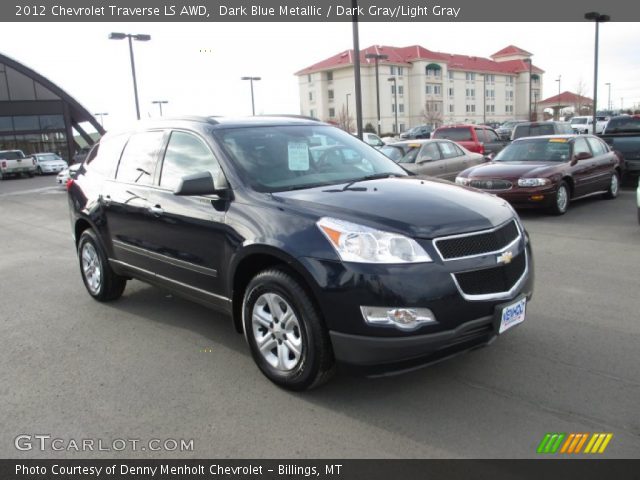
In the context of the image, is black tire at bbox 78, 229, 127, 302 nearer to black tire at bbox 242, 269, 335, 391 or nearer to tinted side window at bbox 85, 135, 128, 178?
tinted side window at bbox 85, 135, 128, 178

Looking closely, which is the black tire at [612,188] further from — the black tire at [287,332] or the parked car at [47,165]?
the parked car at [47,165]

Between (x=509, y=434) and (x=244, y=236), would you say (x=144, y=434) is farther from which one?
(x=509, y=434)

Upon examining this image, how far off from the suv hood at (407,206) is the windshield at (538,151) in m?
7.92

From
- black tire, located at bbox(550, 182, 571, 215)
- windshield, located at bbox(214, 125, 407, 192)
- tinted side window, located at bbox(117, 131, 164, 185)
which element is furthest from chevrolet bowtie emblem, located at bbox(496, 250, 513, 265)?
black tire, located at bbox(550, 182, 571, 215)

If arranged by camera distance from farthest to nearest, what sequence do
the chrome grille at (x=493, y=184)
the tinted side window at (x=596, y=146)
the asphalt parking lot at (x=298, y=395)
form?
the tinted side window at (x=596, y=146) → the chrome grille at (x=493, y=184) → the asphalt parking lot at (x=298, y=395)

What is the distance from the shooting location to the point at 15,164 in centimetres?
3391

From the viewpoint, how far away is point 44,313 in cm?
589

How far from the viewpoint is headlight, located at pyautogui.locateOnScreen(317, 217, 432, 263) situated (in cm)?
333

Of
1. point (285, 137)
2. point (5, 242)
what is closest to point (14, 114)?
point (5, 242)

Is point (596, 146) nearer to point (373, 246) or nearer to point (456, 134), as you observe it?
point (456, 134)

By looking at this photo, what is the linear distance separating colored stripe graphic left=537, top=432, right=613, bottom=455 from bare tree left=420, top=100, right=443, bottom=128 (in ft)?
290

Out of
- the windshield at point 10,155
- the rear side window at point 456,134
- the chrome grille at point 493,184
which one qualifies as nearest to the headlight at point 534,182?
the chrome grille at point 493,184

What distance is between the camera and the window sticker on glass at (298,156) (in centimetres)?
445

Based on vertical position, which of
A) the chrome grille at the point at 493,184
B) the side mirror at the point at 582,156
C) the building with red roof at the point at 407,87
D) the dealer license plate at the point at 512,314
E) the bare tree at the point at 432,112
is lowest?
the dealer license plate at the point at 512,314
